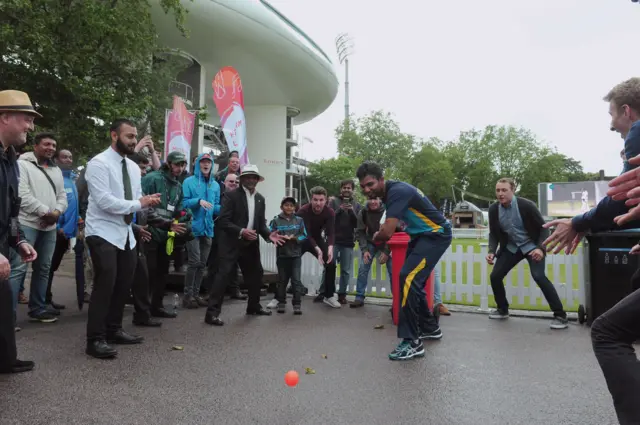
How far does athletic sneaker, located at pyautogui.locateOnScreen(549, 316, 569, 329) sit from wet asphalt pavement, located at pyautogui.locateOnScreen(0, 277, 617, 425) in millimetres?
164

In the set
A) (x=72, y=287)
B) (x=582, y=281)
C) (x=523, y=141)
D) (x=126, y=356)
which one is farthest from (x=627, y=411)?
(x=523, y=141)

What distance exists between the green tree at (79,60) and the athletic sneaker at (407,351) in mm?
10674

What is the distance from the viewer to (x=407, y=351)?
459 cm

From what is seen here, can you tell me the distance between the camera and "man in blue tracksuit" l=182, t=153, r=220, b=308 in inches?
286

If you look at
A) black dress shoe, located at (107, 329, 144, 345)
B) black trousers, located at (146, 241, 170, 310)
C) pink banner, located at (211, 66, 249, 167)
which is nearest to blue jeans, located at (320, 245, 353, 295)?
black trousers, located at (146, 241, 170, 310)

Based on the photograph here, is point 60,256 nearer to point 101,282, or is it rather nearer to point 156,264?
point 156,264

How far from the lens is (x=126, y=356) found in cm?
450

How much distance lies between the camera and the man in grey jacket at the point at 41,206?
5.67m

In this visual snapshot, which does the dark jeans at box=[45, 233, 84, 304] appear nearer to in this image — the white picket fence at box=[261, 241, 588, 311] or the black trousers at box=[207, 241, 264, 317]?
the black trousers at box=[207, 241, 264, 317]

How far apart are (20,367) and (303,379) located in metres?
2.32

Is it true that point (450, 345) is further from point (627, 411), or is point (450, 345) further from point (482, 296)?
point (627, 411)

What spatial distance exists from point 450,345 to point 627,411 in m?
3.09

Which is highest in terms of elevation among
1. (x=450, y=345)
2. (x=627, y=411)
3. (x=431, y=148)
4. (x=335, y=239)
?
(x=431, y=148)

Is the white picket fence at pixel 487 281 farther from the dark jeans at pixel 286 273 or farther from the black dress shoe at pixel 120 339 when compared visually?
the black dress shoe at pixel 120 339
